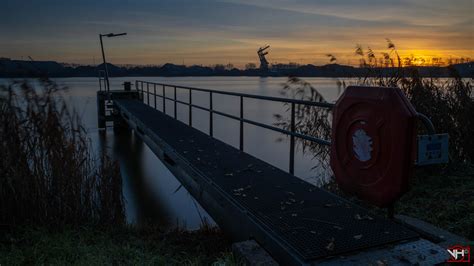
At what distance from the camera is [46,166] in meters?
3.94

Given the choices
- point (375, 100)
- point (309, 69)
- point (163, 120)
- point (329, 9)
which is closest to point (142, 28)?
point (329, 9)

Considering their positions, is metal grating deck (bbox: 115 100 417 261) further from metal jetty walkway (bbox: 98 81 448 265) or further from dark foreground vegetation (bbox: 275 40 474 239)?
dark foreground vegetation (bbox: 275 40 474 239)

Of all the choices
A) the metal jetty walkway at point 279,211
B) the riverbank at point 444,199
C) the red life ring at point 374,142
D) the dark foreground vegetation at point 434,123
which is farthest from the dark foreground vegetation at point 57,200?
the dark foreground vegetation at point 434,123

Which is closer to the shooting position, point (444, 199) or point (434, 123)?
point (444, 199)

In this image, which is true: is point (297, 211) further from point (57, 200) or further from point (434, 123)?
point (434, 123)

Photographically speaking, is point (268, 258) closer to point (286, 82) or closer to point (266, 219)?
point (266, 219)

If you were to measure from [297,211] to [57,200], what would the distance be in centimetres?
241

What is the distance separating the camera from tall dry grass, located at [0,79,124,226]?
3715mm

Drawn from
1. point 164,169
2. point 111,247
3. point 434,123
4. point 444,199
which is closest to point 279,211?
point 111,247

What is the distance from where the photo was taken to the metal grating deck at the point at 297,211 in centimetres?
244

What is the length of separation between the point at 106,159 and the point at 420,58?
482 cm
